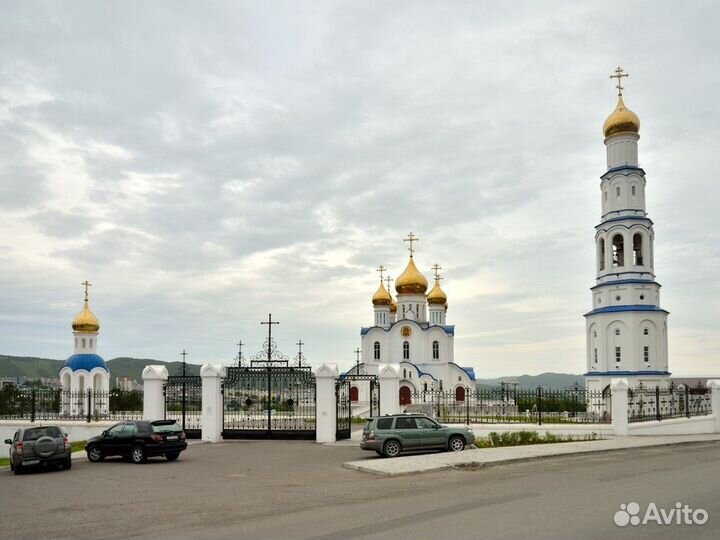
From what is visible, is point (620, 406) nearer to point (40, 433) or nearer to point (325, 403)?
point (325, 403)

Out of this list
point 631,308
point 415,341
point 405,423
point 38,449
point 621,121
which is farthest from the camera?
point 415,341

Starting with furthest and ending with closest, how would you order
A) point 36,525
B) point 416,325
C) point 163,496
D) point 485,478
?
point 416,325
point 485,478
point 163,496
point 36,525

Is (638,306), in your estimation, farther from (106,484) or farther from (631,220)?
(106,484)

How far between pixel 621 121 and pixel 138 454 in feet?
129

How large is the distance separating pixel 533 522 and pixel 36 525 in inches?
295

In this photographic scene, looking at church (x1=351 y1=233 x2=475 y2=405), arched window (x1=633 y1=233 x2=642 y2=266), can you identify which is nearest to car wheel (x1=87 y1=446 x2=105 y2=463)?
arched window (x1=633 y1=233 x2=642 y2=266)

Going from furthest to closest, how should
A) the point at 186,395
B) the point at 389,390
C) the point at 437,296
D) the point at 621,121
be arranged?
the point at 437,296
the point at 621,121
the point at 186,395
the point at 389,390

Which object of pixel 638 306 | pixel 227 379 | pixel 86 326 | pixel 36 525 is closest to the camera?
pixel 36 525

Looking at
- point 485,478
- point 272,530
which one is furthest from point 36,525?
point 485,478

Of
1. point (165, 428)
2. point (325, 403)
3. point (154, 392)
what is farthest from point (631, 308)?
point (165, 428)

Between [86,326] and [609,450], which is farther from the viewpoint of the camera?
[86,326]

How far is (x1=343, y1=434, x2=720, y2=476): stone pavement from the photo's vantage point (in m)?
16.3

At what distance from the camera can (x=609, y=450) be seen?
20172mm

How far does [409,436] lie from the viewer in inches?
766
